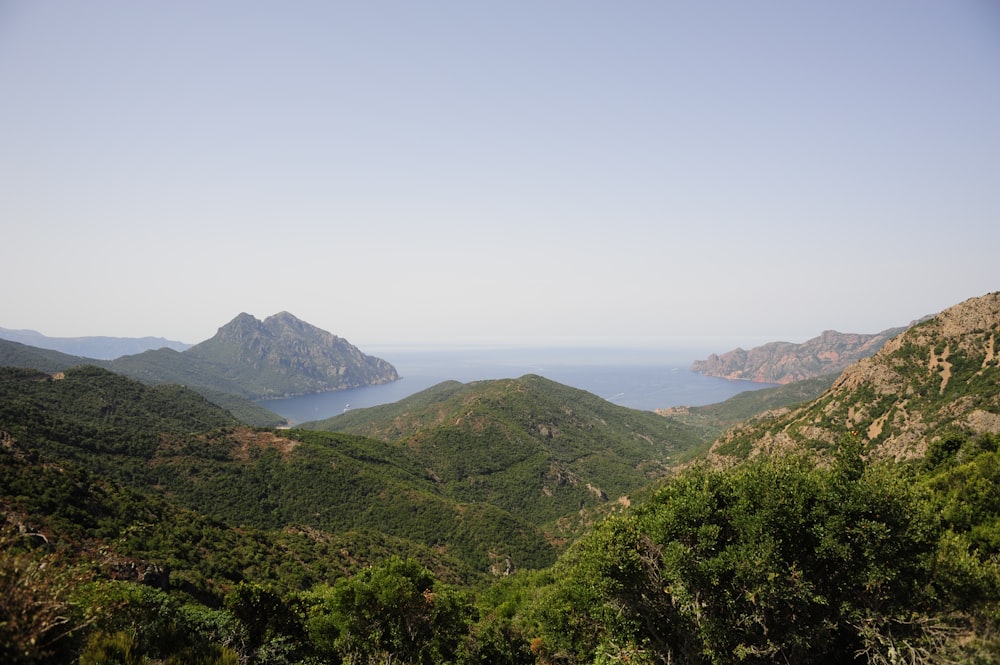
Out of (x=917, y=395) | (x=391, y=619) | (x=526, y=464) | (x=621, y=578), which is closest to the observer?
(x=621, y=578)

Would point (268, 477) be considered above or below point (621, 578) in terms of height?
below

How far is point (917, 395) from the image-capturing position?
7450 centimetres

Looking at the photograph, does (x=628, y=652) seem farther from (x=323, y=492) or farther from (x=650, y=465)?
(x=650, y=465)

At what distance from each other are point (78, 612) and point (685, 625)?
885 inches

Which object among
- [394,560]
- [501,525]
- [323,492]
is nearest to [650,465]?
[501,525]

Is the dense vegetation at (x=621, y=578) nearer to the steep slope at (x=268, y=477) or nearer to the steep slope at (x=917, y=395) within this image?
the steep slope at (x=917, y=395)

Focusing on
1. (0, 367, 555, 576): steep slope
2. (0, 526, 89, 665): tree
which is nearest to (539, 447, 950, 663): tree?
(0, 526, 89, 665): tree

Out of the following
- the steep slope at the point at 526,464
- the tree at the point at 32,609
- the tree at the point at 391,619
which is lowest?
the steep slope at the point at 526,464

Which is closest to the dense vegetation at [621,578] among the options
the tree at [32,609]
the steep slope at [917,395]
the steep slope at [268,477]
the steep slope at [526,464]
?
the tree at [32,609]

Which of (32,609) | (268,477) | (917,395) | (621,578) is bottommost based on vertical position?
(268,477)

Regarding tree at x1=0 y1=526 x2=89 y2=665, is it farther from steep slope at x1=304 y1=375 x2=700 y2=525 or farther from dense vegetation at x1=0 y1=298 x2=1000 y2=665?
steep slope at x1=304 y1=375 x2=700 y2=525

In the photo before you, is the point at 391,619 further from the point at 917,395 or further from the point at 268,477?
the point at 268,477

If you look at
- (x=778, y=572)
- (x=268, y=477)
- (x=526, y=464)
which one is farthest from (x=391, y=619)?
(x=526, y=464)

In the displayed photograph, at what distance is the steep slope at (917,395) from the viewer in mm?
61344
